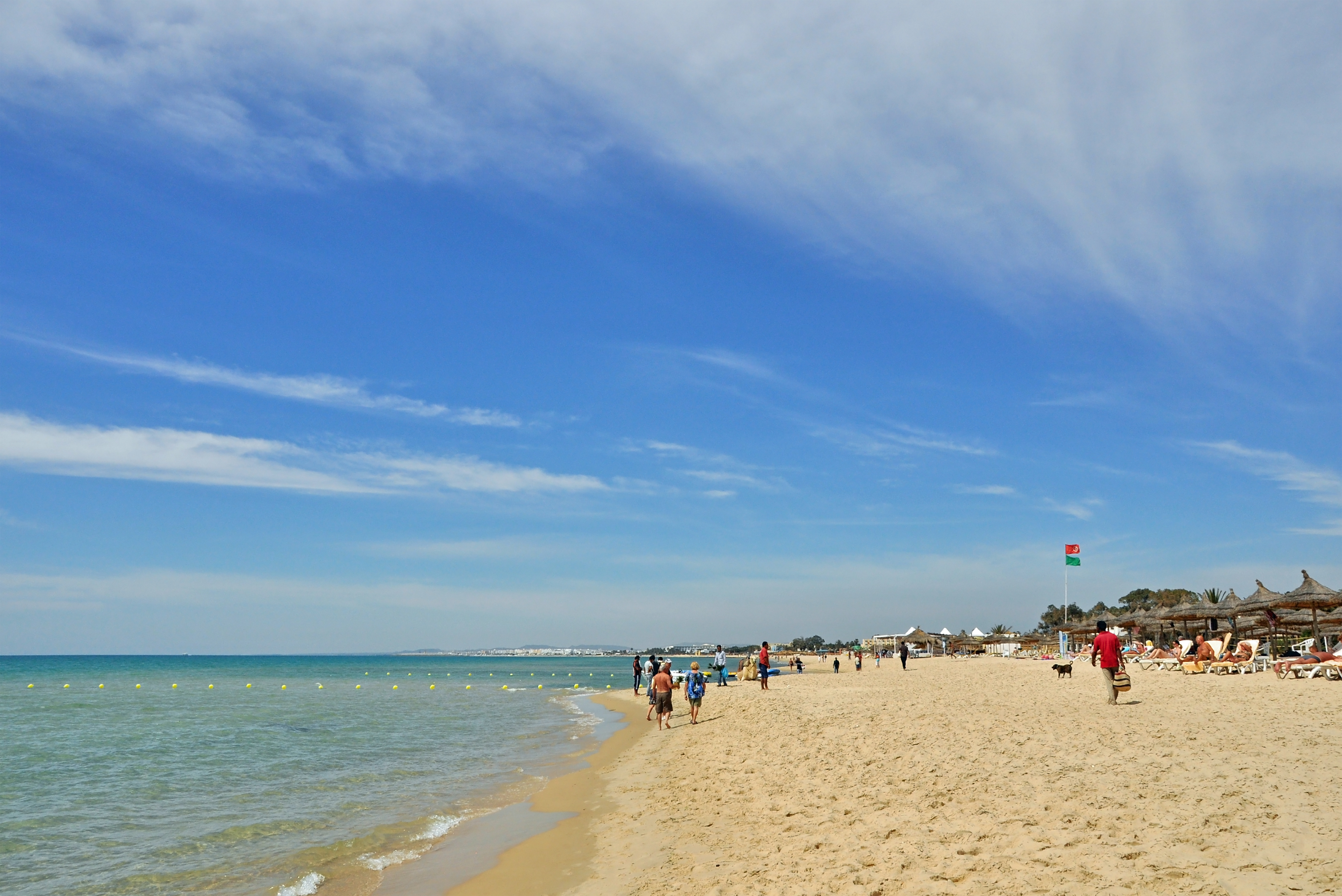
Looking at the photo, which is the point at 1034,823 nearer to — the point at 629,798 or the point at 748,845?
the point at 748,845

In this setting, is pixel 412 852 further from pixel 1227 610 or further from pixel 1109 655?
pixel 1227 610

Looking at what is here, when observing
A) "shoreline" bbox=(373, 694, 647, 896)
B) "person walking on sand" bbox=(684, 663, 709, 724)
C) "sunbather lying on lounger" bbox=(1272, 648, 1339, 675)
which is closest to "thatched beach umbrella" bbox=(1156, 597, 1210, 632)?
"sunbather lying on lounger" bbox=(1272, 648, 1339, 675)

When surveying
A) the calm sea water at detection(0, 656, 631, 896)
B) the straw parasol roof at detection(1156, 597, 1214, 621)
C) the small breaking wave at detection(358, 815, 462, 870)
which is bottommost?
the calm sea water at detection(0, 656, 631, 896)

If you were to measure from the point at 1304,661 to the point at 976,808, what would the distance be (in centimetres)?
1992

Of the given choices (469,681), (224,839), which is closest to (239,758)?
(224,839)

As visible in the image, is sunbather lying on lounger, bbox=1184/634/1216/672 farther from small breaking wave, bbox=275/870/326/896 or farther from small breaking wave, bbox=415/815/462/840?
small breaking wave, bbox=275/870/326/896

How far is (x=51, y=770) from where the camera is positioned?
1697 cm

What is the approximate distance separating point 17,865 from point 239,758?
8.87 metres

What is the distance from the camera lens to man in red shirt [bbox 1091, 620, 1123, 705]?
603 inches

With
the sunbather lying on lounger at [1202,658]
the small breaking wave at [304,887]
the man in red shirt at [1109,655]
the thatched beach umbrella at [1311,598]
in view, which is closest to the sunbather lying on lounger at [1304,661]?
the sunbather lying on lounger at [1202,658]

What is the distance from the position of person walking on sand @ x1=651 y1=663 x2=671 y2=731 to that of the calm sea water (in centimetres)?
274

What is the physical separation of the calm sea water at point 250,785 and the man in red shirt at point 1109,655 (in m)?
10.8

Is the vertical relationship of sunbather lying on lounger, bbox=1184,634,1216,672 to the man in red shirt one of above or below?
below

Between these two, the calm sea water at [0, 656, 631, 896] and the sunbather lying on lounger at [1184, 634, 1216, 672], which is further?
the sunbather lying on lounger at [1184, 634, 1216, 672]
